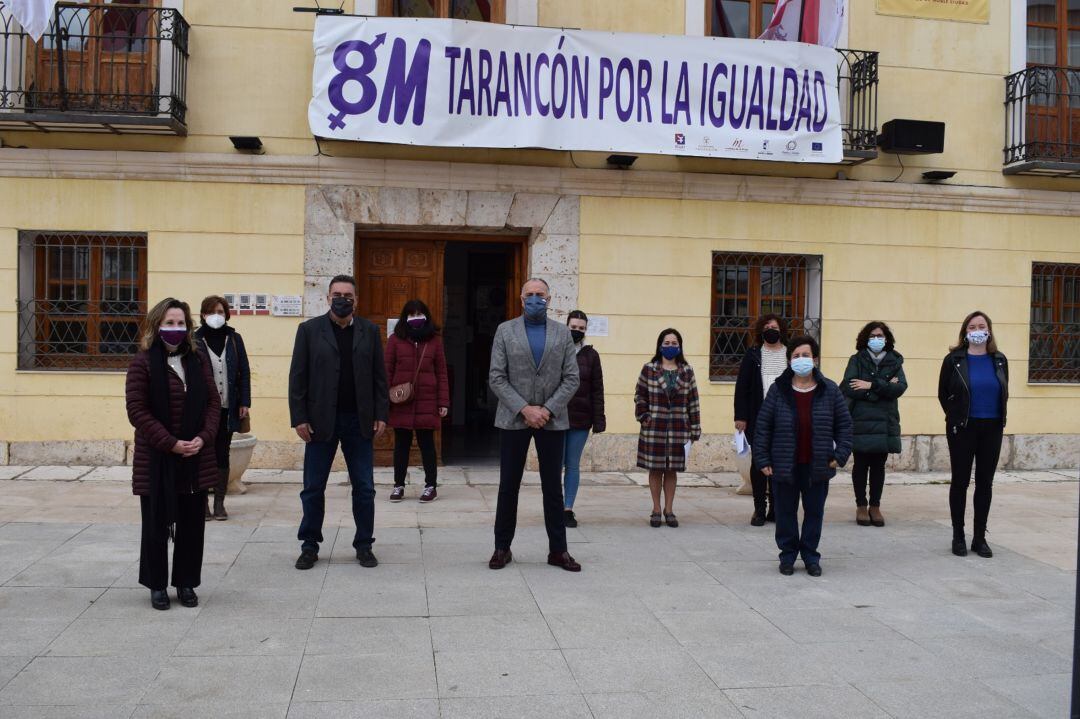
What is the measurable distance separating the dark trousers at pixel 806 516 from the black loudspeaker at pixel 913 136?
599cm

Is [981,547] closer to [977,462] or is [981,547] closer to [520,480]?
[977,462]

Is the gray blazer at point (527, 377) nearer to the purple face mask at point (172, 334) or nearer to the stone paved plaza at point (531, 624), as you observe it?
the stone paved plaza at point (531, 624)

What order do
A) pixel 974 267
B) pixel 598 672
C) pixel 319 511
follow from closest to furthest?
1. pixel 598 672
2. pixel 319 511
3. pixel 974 267

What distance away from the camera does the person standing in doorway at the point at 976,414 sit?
7.35 metres

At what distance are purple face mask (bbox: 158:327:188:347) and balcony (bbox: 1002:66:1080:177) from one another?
32.8 feet

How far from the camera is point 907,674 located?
188 inches

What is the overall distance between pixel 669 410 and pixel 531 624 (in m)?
3.19

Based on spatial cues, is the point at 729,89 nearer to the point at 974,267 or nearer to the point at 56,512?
the point at 974,267

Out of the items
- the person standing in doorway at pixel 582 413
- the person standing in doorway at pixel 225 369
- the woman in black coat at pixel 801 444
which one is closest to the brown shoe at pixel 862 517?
the woman in black coat at pixel 801 444

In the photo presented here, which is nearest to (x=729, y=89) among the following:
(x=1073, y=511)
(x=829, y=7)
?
(x=829, y=7)

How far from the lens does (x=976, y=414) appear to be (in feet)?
24.1

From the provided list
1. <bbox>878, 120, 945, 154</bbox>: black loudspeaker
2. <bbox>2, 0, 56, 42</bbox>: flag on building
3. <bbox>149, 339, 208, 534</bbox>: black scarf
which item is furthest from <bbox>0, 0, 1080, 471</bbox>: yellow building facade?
<bbox>149, 339, 208, 534</bbox>: black scarf

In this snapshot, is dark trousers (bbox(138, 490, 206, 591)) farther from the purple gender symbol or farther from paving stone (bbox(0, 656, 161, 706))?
the purple gender symbol

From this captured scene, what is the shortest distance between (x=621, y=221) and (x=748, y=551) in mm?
4849
